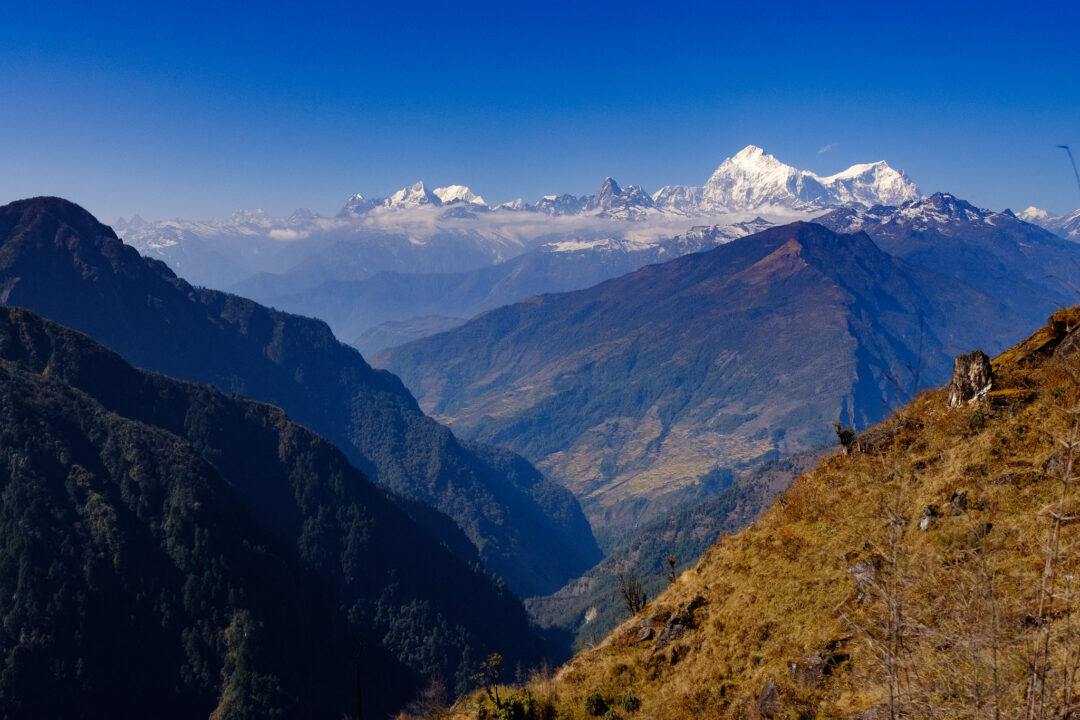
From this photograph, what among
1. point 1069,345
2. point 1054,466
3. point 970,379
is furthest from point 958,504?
point 1069,345

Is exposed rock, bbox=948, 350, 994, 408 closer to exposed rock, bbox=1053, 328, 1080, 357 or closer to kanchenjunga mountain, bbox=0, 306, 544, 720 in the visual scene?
exposed rock, bbox=1053, 328, 1080, 357

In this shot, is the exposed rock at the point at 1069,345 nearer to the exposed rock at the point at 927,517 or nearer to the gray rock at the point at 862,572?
the exposed rock at the point at 927,517

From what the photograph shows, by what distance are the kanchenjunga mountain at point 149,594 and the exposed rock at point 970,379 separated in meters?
112

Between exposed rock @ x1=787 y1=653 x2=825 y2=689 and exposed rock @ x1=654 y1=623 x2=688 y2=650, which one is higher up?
exposed rock @ x1=787 y1=653 x2=825 y2=689

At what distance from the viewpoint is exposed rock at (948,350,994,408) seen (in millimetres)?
25156

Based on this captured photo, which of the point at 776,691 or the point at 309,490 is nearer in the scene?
the point at 776,691

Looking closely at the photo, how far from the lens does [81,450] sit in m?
130

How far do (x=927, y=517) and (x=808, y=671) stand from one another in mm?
6610

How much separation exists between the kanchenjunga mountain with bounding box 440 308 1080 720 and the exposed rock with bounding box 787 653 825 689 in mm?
37

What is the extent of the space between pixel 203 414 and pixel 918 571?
212 meters

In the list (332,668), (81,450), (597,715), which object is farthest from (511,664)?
(597,715)

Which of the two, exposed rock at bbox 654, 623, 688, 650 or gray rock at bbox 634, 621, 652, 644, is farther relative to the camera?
gray rock at bbox 634, 621, 652, 644

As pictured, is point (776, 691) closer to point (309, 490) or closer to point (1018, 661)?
point (1018, 661)

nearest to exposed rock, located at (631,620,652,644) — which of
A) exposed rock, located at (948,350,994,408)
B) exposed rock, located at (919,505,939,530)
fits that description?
exposed rock, located at (919,505,939,530)
